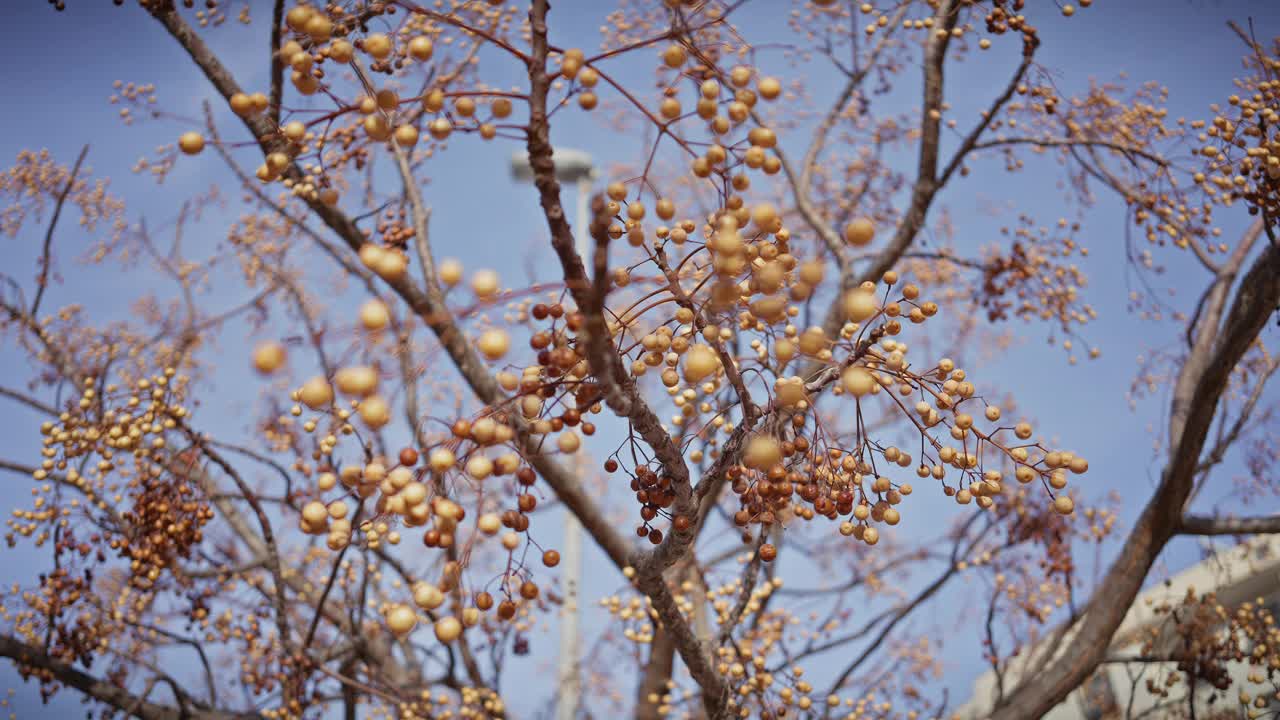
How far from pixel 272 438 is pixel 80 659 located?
1751mm

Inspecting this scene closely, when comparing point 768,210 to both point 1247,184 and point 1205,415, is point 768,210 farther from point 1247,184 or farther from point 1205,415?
point 1205,415

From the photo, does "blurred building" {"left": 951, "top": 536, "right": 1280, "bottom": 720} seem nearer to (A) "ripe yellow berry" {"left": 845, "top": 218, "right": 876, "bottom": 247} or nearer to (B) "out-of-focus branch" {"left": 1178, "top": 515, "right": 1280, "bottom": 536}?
(B) "out-of-focus branch" {"left": 1178, "top": 515, "right": 1280, "bottom": 536}

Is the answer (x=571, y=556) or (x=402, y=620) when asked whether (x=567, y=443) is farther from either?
(x=571, y=556)

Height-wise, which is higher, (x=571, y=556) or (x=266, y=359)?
(x=571, y=556)

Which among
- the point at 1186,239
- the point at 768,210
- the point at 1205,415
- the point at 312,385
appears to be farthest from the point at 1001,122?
the point at 312,385

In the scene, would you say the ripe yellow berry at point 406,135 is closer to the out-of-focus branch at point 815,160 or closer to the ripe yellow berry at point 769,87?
the ripe yellow berry at point 769,87

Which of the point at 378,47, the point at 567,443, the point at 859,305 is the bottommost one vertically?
the point at 567,443

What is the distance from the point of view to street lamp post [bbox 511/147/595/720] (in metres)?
5.62

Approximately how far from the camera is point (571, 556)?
670cm

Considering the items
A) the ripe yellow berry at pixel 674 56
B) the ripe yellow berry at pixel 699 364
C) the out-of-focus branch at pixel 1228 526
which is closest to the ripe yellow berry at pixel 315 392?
the ripe yellow berry at pixel 699 364

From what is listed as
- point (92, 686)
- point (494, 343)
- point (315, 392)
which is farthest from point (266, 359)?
point (92, 686)

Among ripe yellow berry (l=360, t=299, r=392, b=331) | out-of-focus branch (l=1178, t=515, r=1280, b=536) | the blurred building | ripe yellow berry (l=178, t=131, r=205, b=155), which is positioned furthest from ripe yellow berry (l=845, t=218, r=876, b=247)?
the blurred building

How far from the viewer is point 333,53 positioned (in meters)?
1.21

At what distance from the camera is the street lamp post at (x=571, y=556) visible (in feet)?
18.5
